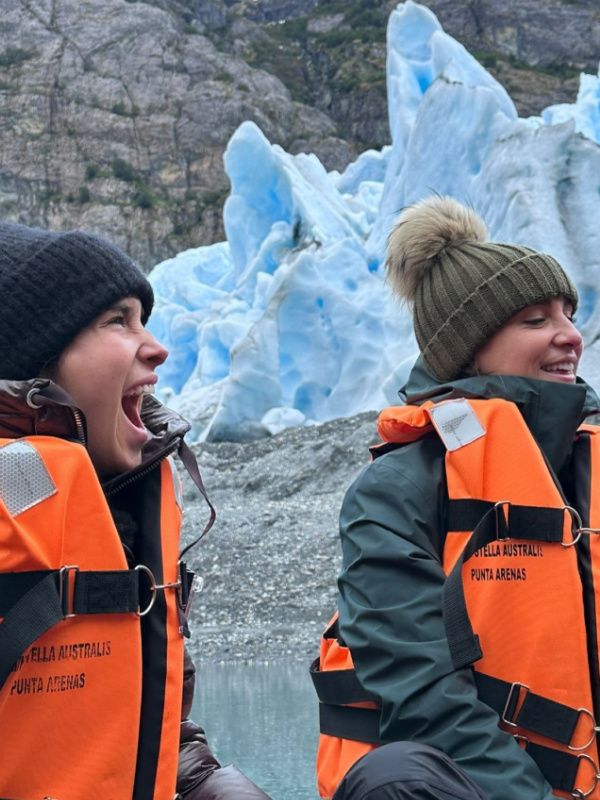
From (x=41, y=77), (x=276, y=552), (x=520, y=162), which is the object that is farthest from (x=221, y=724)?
(x=41, y=77)

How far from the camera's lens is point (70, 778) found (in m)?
1.22

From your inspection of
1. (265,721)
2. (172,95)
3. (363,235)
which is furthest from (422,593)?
(172,95)

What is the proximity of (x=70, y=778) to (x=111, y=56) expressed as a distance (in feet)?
165

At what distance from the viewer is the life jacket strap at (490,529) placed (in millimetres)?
1427

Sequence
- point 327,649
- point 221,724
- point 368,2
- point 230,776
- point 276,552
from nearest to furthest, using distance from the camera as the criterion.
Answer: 1. point 230,776
2. point 327,649
3. point 221,724
4. point 276,552
5. point 368,2

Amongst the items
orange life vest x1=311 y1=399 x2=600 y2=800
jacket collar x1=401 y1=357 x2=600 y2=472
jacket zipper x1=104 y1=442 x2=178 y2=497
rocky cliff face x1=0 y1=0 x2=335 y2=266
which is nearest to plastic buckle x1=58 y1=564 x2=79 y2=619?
jacket zipper x1=104 y1=442 x2=178 y2=497

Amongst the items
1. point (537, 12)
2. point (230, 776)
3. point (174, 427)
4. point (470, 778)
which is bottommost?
point (537, 12)

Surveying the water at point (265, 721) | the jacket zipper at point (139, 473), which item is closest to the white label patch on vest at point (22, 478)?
the jacket zipper at point (139, 473)

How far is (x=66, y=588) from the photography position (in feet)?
4.09

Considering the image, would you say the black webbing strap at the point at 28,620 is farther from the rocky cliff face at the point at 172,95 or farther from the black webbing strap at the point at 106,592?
the rocky cliff face at the point at 172,95

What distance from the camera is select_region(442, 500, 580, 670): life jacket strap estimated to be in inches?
56.2

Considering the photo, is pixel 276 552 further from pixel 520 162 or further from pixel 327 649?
pixel 327 649

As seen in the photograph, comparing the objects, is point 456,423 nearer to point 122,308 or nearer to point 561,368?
point 561,368

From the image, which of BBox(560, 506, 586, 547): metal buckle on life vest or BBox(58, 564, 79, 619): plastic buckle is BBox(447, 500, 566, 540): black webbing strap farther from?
BBox(58, 564, 79, 619): plastic buckle
